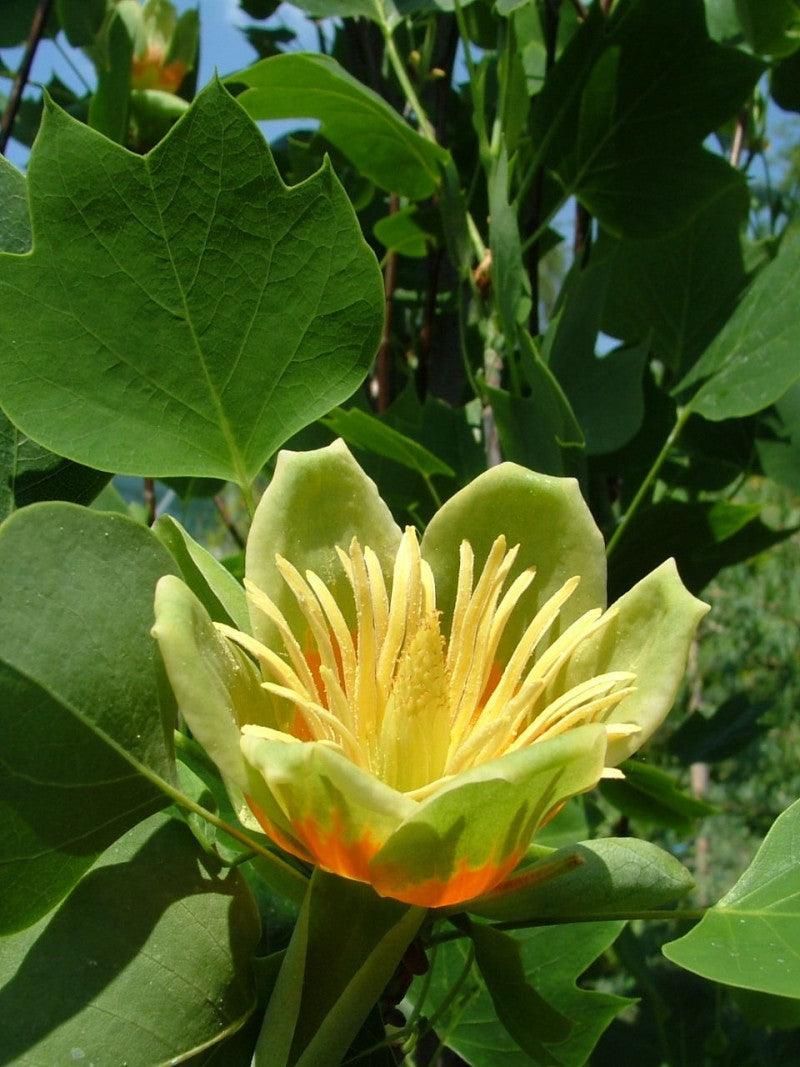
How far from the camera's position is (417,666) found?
0.54 metres

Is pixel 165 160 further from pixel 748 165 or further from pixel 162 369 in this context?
pixel 748 165

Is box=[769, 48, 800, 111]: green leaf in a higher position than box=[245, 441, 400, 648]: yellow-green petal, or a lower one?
higher

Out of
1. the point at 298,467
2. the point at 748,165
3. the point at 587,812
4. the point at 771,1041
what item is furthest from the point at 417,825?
the point at 771,1041

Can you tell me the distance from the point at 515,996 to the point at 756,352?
1.92 feet

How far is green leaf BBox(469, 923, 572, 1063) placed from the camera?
53cm

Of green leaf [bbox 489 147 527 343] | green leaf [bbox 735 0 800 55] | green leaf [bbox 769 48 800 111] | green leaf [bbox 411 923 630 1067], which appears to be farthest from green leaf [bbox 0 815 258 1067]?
green leaf [bbox 769 48 800 111]

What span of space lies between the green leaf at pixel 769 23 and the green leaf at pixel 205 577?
74 cm

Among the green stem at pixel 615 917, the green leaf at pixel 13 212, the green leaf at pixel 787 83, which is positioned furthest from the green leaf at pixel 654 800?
the green leaf at pixel 787 83

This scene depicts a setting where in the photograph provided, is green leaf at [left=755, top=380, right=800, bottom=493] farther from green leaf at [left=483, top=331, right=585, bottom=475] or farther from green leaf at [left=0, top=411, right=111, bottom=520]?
green leaf at [left=0, top=411, right=111, bottom=520]

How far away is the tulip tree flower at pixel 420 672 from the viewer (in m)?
0.43

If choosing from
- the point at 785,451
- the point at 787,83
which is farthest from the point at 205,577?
the point at 787,83

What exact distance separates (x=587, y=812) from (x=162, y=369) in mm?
648

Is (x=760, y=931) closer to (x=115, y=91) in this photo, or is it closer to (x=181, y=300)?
(x=181, y=300)

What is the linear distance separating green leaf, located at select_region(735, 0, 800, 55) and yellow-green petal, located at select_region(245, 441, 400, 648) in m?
0.65
